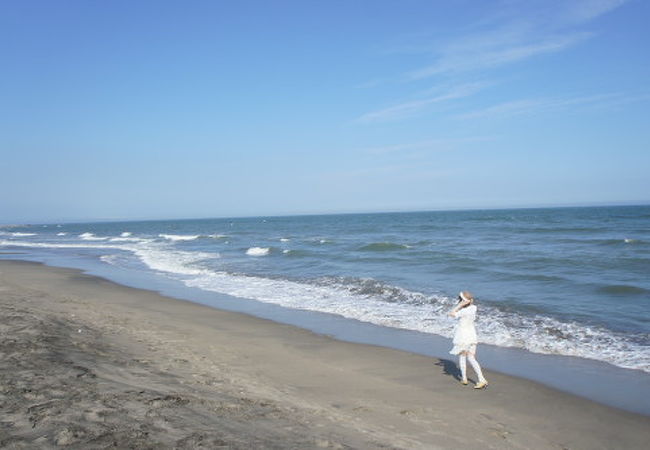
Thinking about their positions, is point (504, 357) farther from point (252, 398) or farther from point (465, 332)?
point (252, 398)

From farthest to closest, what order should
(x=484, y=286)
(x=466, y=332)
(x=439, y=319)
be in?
(x=484, y=286) → (x=439, y=319) → (x=466, y=332)

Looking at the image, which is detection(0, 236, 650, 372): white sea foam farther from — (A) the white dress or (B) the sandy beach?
(A) the white dress

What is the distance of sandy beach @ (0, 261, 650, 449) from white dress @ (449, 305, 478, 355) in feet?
2.06

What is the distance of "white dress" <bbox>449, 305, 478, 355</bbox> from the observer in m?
7.46

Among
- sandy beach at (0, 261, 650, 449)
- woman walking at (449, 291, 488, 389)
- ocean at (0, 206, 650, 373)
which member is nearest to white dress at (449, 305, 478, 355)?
woman walking at (449, 291, 488, 389)

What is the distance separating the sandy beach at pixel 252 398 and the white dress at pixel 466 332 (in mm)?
627

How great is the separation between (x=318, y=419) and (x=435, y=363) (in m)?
3.77

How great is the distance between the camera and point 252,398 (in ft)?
20.3

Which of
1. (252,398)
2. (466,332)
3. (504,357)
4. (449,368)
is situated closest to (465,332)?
(466,332)

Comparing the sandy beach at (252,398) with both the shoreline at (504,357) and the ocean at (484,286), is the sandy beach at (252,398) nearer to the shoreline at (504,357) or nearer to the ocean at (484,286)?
the shoreline at (504,357)

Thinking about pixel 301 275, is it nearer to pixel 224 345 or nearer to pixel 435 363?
pixel 224 345

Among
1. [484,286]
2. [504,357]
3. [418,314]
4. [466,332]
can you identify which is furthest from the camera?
[484,286]

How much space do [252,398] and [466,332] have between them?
3531 mm

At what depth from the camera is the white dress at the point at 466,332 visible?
746 cm
